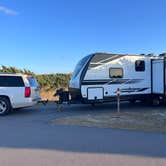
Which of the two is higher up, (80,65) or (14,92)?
(80,65)

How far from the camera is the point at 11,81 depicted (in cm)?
1473

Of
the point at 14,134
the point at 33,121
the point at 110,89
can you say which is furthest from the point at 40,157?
the point at 110,89

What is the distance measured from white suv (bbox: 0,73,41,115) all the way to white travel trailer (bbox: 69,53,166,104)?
2.69 meters

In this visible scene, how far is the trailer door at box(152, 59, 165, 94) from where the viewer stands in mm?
16969

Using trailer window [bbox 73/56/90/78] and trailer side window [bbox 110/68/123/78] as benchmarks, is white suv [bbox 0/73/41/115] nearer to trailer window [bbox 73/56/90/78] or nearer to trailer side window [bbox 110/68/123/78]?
trailer window [bbox 73/56/90/78]

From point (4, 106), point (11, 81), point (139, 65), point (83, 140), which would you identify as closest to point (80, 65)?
point (139, 65)

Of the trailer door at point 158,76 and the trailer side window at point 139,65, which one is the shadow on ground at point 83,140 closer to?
the trailer side window at point 139,65

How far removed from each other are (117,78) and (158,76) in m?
2.36

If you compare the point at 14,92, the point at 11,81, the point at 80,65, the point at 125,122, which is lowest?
the point at 125,122

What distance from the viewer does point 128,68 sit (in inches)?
666

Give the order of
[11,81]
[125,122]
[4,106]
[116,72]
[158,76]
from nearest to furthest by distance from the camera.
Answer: [125,122] < [4,106] < [11,81] < [116,72] < [158,76]

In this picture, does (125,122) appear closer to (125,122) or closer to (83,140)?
(125,122)

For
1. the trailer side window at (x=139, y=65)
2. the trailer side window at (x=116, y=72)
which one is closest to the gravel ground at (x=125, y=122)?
the trailer side window at (x=116, y=72)

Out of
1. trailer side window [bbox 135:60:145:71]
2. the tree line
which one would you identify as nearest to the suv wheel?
trailer side window [bbox 135:60:145:71]
